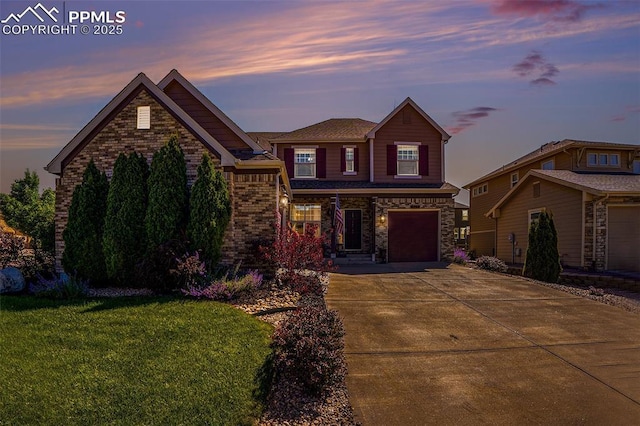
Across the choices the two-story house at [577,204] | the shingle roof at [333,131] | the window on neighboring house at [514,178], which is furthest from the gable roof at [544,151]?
the shingle roof at [333,131]

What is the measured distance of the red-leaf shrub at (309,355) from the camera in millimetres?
4902

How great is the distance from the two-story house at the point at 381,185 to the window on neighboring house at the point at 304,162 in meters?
0.05

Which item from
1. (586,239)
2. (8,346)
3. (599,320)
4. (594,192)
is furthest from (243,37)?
(586,239)

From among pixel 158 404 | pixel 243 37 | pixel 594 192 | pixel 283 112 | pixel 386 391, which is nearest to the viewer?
pixel 158 404

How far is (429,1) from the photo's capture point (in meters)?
8.87

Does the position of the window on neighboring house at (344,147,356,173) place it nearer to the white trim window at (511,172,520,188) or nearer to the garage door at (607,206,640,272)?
the garage door at (607,206,640,272)

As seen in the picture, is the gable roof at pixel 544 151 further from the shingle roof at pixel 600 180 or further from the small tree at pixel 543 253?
the small tree at pixel 543 253

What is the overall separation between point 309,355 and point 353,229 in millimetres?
14040

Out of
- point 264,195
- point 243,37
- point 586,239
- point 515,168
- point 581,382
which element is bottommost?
point 581,382

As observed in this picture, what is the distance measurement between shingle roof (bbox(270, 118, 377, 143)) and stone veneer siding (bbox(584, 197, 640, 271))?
10.6 meters

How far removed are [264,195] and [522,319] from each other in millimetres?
7388

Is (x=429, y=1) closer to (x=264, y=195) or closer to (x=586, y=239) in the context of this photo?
(x=264, y=195)

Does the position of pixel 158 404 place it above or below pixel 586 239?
below

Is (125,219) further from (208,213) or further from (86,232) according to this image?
(208,213)
